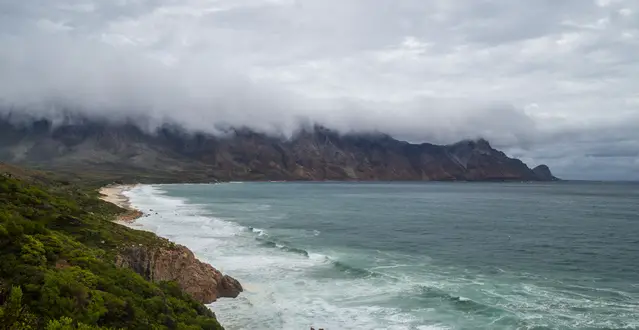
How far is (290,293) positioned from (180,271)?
7.49 metres

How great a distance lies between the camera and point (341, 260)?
45469 mm

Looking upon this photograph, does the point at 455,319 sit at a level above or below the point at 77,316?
below

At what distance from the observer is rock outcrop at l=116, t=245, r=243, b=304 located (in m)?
28.7

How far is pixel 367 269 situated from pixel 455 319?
14.0 m

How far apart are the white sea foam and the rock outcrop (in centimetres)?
100

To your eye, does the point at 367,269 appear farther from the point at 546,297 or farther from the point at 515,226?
the point at 515,226

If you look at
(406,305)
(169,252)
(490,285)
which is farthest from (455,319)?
(169,252)

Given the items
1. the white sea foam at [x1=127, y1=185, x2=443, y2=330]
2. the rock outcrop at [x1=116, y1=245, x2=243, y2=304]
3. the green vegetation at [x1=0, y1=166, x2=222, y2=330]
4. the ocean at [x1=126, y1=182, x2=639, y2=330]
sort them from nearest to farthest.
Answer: the green vegetation at [x1=0, y1=166, x2=222, y2=330] < the white sea foam at [x1=127, y1=185, x2=443, y2=330] < the ocean at [x1=126, y1=182, x2=639, y2=330] < the rock outcrop at [x1=116, y1=245, x2=243, y2=304]

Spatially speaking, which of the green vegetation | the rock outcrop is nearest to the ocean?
the rock outcrop

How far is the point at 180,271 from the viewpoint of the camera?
29.8 m

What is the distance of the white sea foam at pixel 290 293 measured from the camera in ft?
88.1

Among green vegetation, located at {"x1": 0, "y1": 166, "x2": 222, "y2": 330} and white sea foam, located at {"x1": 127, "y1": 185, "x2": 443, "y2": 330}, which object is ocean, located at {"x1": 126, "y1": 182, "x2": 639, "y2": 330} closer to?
white sea foam, located at {"x1": 127, "y1": 185, "x2": 443, "y2": 330}

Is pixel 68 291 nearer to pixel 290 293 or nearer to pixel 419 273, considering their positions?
pixel 290 293

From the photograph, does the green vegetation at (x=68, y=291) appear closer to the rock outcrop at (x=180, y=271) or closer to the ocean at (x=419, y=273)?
the rock outcrop at (x=180, y=271)
